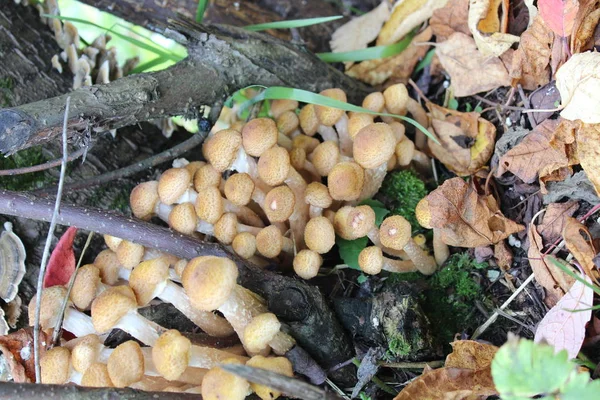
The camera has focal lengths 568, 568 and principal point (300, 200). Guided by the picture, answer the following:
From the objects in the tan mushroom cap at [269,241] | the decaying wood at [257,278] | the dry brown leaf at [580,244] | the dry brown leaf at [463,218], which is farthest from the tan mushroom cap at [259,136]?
the dry brown leaf at [580,244]

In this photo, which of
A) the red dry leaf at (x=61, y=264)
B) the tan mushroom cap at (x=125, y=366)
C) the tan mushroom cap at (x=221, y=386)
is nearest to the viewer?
the tan mushroom cap at (x=221, y=386)

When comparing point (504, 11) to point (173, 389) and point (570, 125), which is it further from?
point (173, 389)

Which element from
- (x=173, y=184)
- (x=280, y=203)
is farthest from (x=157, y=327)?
(x=280, y=203)

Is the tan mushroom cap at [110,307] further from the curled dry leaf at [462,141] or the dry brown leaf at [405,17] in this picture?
the dry brown leaf at [405,17]

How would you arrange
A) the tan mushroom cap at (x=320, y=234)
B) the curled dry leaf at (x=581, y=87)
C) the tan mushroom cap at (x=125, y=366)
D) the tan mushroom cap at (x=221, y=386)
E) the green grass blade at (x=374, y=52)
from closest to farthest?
the tan mushroom cap at (x=221, y=386), the tan mushroom cap at (x=125, y=366), the curled dry leaf at (x=581, y=87), the tan mushroom cap at (x=320, y=234), the green grass blade at (x=374, y=52)

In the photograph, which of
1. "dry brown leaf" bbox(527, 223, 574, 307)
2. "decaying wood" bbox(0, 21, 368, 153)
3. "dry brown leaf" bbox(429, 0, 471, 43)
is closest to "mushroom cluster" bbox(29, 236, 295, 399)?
"decaying wood" bbox(0, 21, 368, 153)

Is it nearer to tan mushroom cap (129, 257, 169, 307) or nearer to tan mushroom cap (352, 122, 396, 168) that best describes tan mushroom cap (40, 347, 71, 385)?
tan mushroom cap (129, 257, 169, 307)
